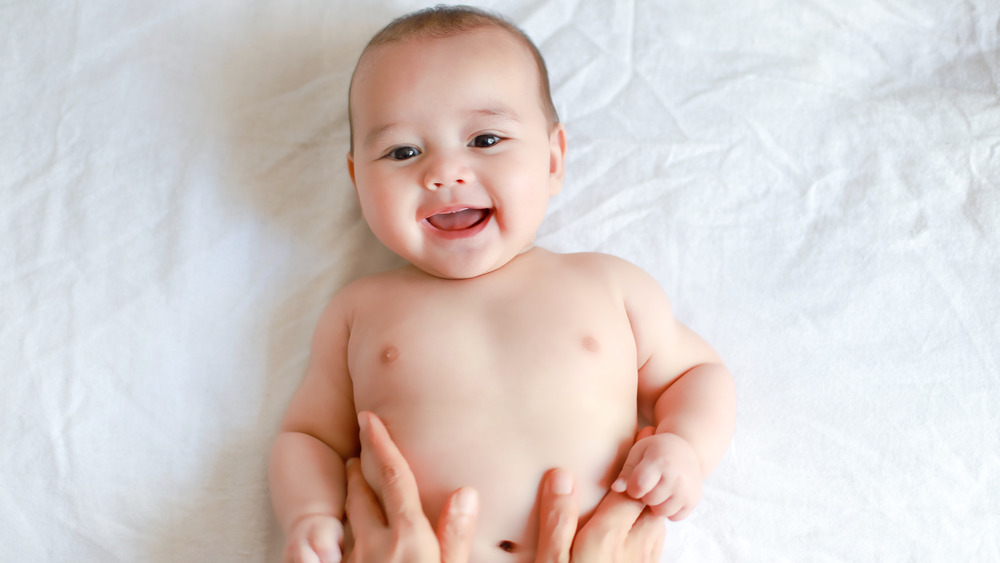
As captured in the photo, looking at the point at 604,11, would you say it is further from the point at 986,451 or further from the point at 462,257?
the point at 986,451

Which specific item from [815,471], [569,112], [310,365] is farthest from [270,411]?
[815,471]

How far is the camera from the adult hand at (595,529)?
96 centimetres

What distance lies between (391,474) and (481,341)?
9.3 inches

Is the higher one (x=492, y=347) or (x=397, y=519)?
(x=492, y=347)

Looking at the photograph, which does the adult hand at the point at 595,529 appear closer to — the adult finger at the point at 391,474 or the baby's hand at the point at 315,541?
the adult finger at the point at 391,474

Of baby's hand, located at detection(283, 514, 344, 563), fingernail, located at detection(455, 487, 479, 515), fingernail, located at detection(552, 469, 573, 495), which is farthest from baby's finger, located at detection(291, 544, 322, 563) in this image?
fingernail, located at detection(552, 469, 573, 495)

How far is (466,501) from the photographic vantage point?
98 centimetres

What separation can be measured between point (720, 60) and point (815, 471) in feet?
2.50

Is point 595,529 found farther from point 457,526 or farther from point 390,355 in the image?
point 390,355

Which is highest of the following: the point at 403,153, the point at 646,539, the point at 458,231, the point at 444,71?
the point at 444,71

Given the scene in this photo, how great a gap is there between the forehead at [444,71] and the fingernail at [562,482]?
56cm

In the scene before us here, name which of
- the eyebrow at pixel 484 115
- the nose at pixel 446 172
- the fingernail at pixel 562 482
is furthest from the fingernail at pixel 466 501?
the eyebrow at pixel 484 115

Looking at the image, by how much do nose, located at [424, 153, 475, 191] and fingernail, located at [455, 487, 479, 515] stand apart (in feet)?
1.43

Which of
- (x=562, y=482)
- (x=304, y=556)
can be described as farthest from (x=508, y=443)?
(x=304, y=556)
